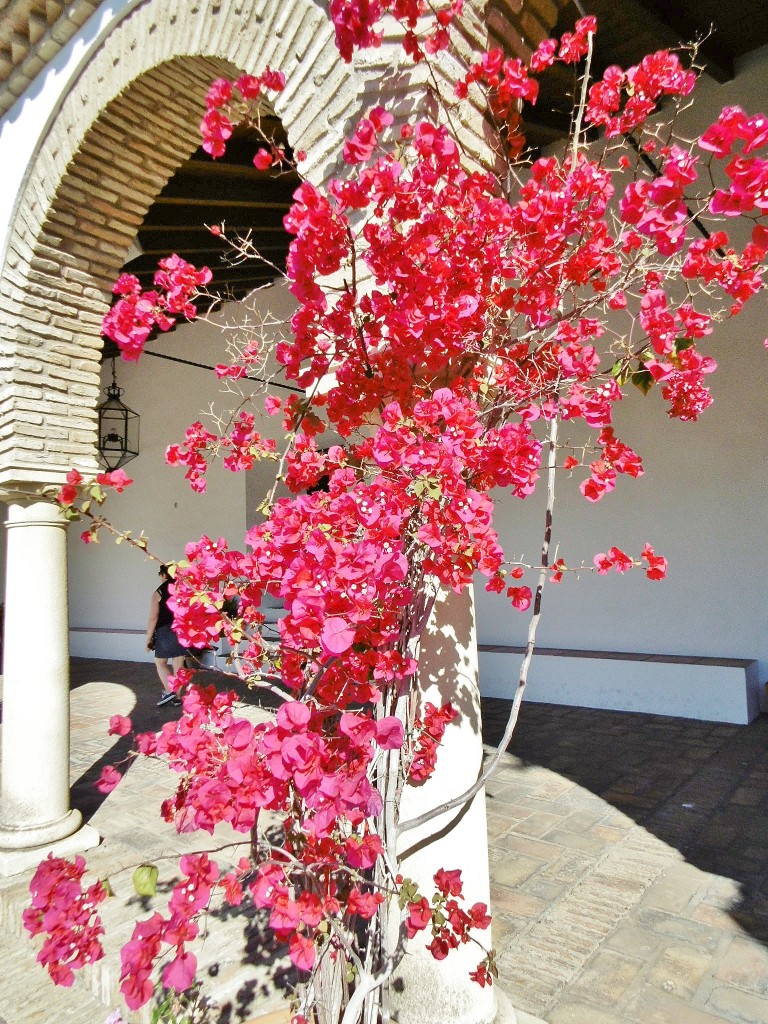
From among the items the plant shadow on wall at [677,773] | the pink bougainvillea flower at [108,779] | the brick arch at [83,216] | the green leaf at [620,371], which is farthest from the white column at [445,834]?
the brick arch at [83,216]

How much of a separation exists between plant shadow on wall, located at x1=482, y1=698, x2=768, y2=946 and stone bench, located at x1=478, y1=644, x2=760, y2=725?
13cm

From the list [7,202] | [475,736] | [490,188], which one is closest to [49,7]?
[7,202]

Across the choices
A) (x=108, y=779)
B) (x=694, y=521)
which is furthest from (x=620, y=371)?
(x=694, y=521)

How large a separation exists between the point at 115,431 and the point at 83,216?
5.90 metres

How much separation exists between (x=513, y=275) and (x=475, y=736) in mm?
1282

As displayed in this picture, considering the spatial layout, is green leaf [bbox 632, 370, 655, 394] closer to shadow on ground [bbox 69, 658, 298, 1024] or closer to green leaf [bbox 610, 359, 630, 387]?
green leaf [bbox 610, 359, 630, 387]

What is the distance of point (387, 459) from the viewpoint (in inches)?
54.5

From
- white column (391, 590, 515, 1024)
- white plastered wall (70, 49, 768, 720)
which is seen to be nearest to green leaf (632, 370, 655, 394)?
white column (391, 590, 515, 1024)

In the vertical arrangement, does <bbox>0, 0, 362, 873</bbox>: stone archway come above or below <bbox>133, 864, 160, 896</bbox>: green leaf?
above

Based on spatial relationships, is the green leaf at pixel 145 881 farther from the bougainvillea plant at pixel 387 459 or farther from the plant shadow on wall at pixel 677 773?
the plant shadow on wall at pixel 677 773

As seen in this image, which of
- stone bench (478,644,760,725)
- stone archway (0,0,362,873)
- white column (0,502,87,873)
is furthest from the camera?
stone bench (478,644,760,725)

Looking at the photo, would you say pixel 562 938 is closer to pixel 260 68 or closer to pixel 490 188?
pixel 490 188

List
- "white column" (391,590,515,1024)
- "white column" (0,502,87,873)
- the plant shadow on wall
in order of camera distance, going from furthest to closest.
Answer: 1. "white column" (0,502,87,873)
2. the plant shadow on wall
3. "white column" (391,590,515,1024)

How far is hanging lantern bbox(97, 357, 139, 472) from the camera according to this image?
856 centimetres
